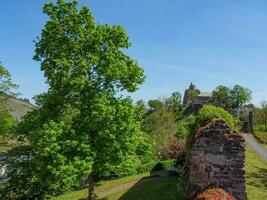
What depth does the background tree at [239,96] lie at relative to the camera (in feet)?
428

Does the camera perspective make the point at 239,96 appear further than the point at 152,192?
Yes

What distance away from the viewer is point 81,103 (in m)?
20.8

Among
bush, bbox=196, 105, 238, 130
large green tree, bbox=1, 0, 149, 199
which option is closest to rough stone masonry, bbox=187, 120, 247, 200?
bush, bbox=196, 105, 238, 130

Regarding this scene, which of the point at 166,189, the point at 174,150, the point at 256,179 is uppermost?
the point at 174,150

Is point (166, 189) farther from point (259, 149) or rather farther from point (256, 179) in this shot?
point (259, 149)

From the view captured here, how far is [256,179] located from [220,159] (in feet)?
37.0

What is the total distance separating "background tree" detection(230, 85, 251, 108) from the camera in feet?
428

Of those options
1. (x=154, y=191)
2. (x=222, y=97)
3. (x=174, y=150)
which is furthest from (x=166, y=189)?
(x=222, y=97)

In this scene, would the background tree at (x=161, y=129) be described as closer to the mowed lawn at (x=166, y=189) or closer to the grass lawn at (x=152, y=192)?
the mowed lawn at (x=166, y=189)

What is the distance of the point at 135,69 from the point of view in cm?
2212

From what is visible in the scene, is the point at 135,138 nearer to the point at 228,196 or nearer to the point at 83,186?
the point at 228,196

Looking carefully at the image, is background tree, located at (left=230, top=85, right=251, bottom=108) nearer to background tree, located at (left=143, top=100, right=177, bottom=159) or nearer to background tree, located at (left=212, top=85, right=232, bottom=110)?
background tree, located at (left=212, top=85, right=232, bottom=110)

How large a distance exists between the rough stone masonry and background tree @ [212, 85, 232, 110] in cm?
11649

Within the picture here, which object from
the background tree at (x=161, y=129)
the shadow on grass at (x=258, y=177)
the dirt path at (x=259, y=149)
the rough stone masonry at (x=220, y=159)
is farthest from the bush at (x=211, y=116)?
the background tree at (x=161, y=129)
